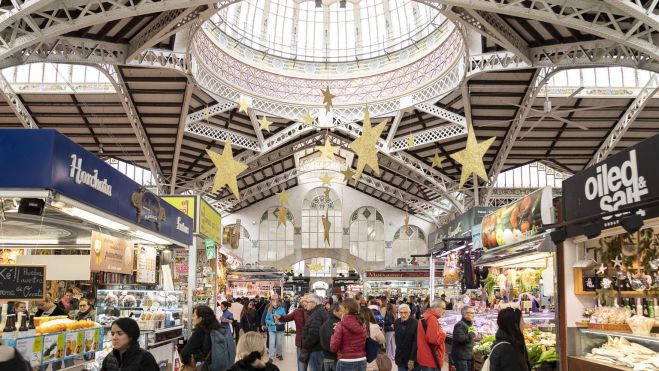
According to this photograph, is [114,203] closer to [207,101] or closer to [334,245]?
[207,101]

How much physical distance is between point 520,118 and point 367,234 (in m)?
21.0

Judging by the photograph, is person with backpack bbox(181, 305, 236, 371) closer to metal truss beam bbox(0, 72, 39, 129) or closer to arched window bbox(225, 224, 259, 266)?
metal truss beam bbox(0, 72, 39, 129)

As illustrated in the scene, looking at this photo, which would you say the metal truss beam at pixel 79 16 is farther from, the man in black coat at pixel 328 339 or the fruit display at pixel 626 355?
the fruit display at pixel 626 355

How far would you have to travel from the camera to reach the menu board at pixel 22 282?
4961 mm

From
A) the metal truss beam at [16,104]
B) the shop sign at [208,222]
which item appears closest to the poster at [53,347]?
the shop sign at [208,222]

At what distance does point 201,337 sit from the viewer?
529 cm

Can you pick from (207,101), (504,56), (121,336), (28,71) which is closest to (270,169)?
(207,101)

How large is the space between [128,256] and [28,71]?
1336 centimetres

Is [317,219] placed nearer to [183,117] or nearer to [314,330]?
[183,117]

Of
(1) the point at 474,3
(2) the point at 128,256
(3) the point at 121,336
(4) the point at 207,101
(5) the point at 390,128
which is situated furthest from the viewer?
(5) the point at 390,128

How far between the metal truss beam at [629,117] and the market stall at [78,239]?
14520mm

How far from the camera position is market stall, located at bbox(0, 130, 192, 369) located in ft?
16.4

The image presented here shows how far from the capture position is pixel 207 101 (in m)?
21.1

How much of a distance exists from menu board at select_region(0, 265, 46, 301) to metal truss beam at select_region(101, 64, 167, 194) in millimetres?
12210
